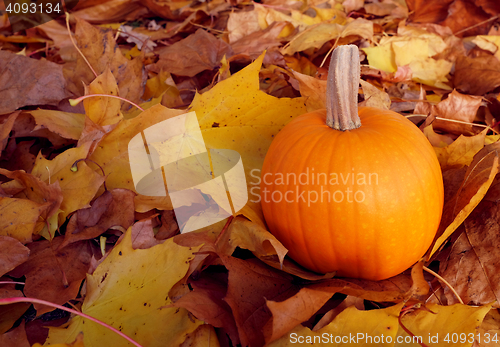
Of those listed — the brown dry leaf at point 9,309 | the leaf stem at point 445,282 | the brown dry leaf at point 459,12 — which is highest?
the brown dry leaf at point 459,12

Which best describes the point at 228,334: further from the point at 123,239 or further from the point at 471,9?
the point at 471,9

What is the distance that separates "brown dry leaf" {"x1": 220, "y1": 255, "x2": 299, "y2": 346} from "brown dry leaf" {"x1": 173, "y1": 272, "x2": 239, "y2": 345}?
3 cm

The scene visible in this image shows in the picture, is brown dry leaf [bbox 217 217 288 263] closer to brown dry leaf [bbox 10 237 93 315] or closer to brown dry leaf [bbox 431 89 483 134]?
brown dry leaf [bbox 10 237 93 315]

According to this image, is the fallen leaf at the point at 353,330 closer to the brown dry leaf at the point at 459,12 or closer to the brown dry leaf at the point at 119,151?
the brown dry leaf at the point at 119,151

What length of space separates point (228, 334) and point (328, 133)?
0.57 meters

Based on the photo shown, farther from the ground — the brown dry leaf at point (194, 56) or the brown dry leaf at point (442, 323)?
the brown dry leaf at point (194, 56)

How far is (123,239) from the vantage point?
3.20ft

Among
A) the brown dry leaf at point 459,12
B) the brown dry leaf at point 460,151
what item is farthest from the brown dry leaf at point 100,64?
the brown dry leaf at point 459,12

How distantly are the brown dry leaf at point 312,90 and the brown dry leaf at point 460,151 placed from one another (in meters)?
0.42

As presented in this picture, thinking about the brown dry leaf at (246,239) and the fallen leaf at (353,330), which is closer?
the fallen leaf at (353,330)

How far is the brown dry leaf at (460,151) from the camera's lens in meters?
1.18

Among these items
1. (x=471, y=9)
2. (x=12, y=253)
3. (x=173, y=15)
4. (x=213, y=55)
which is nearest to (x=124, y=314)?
(x=12, y=253)

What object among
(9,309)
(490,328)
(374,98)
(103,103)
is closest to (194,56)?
(103,103)

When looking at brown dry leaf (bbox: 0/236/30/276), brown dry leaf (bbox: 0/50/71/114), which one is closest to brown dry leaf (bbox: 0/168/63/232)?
brown dry leaf (bbox: 0/236/30/276)
